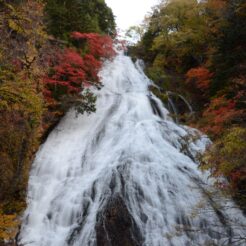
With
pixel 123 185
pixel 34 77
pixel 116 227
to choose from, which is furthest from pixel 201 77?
pixel 116 227

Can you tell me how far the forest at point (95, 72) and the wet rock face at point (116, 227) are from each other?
2334mm

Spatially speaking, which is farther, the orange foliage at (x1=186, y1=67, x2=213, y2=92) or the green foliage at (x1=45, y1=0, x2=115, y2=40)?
the orange foliage at (x1=186, y1=67, x2=213, y2=92)

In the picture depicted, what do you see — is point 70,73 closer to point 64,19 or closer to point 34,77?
point 34,77

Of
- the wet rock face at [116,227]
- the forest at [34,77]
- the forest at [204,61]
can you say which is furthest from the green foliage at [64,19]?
the wet rock face at [116,227]

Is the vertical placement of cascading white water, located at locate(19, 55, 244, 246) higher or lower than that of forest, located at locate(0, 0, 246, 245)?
lower

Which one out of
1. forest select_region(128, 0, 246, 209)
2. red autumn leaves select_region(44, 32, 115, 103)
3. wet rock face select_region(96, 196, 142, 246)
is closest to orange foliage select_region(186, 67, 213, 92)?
forest select_region(128, 0, 246, 209)

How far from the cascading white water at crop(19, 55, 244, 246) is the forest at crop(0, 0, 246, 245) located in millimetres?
580

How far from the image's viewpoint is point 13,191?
9930 millimetres

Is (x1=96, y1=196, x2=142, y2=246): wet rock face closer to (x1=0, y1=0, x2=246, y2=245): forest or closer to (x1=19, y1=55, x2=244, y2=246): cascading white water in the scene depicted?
(x1=19, y1=55, x2=244, y2=246): cascading white water

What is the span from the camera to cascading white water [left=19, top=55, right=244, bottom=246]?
8539 mm

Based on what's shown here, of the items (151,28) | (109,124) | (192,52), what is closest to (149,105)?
(109,124)

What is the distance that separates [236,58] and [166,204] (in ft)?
28.6

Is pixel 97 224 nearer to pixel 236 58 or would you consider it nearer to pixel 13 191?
pixel 13 191

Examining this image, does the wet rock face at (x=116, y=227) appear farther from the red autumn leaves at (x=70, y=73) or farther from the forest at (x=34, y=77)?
the red autumn leaves at (x=70, y=73)
